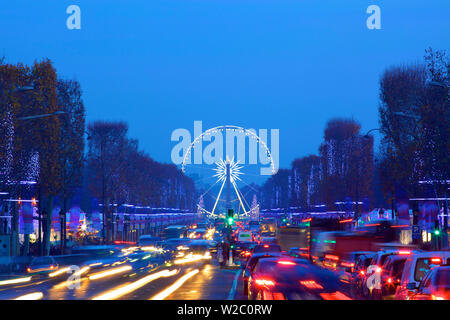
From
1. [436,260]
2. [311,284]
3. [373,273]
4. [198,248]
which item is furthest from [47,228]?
[311,284]

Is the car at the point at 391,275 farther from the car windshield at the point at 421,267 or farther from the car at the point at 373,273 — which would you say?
the car windshield at the point at 421,267

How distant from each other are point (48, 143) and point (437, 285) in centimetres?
5253

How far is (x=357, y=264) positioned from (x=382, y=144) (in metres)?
42.3

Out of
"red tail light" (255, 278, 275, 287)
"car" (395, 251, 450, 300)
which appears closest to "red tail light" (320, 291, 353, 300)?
"red tail light" (255, 278, 275, 287)

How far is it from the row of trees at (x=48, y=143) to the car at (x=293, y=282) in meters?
26.0

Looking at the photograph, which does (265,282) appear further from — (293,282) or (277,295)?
(277,295)

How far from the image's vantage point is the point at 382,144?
233 feet

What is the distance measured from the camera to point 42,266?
47.6m

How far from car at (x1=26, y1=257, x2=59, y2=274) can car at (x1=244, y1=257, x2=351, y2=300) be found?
1289 inches

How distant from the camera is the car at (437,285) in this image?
Answer: 14.3 metres

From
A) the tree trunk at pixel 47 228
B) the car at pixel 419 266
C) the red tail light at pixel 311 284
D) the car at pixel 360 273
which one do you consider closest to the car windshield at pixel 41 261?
the tree trunk at pixel 47 228

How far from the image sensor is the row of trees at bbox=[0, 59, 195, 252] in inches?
2050

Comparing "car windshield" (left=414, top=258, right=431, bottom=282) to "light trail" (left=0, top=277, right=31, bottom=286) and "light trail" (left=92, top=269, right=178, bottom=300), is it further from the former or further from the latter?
"light trail" (left=0, top=277, right=31, bottom=286)
